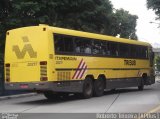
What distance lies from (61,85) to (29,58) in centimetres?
185

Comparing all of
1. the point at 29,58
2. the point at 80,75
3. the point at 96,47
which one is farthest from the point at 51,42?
the point at 96,47

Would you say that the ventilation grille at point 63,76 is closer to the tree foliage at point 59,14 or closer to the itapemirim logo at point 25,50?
the itapemirim logo at point 25,50

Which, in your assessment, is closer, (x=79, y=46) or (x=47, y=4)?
(x=79, y=46)

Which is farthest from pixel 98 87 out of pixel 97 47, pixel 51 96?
pixel 51 96

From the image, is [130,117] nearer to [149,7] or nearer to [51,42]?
[51,42]

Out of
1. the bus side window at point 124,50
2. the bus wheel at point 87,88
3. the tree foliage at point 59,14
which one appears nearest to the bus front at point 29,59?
the bus wheel at point 87,88

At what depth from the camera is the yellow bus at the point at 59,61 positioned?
19.8 meters

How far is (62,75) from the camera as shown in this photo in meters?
20.5

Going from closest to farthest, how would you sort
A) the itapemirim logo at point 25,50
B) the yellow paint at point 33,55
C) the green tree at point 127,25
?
the yellow paint at point 33,55, the itapemirim logo at point 25,50, the green tree at point 127,25

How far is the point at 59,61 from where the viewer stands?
2022 centimetres

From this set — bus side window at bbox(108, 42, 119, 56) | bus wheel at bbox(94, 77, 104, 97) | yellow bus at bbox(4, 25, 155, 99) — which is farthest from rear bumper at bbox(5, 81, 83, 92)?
bus side window at bbox(108, 42, 119, 56)

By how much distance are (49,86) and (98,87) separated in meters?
4.96

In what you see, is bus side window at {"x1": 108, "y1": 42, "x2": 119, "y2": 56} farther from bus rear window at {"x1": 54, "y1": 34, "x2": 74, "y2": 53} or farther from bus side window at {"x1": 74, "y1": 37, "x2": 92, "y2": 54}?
bus rear window at {"x1": 54, "y1": 34, "x2": 74, "y2": 53}

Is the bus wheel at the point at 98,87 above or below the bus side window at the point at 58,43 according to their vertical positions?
below
